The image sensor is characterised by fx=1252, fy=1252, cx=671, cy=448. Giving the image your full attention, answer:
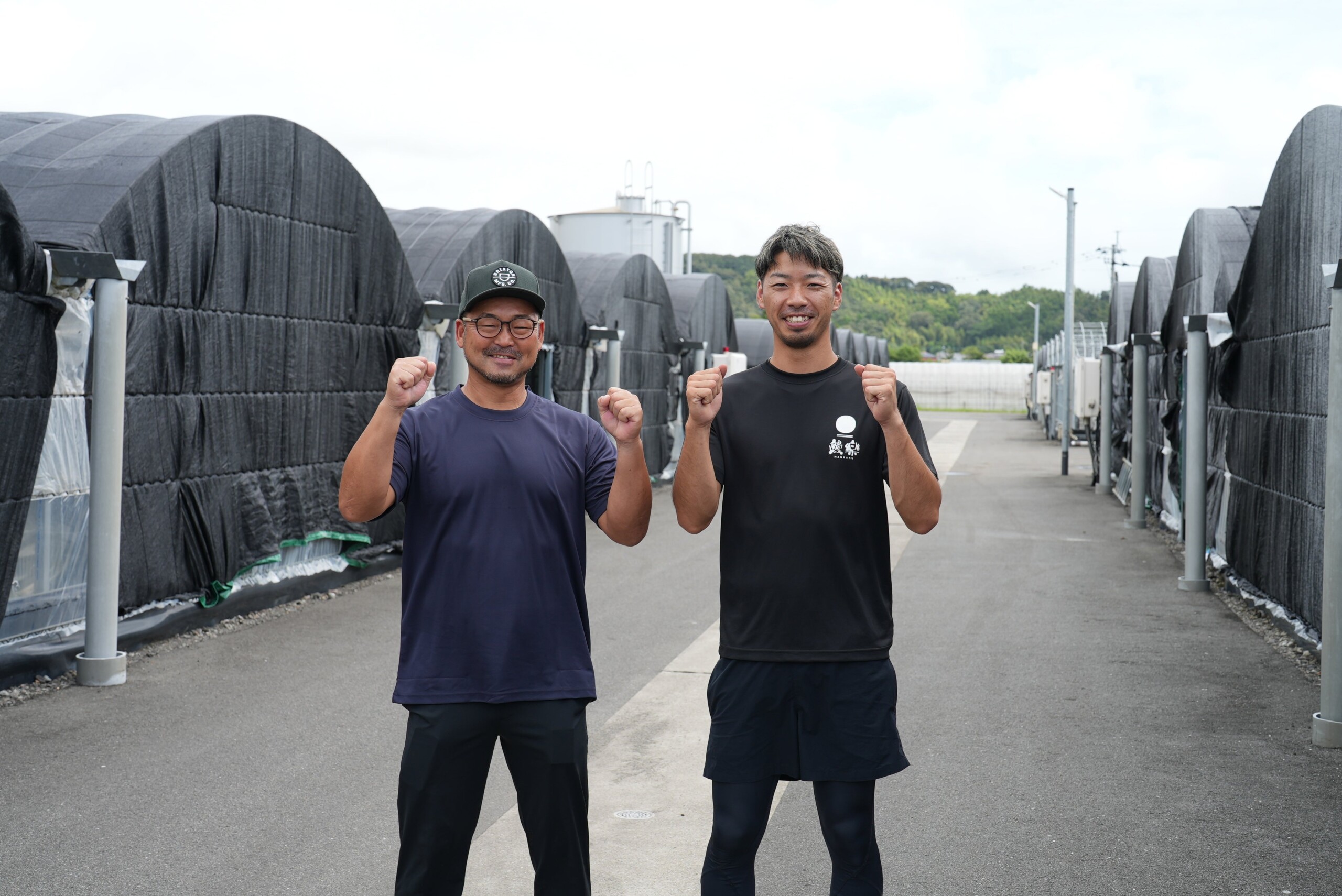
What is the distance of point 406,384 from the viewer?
2867mm

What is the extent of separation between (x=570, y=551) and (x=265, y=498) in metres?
6.53

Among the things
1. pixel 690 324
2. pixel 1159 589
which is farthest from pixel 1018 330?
pixel 1159 589

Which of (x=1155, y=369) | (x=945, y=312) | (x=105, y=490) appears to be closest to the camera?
(x=105, y=490)

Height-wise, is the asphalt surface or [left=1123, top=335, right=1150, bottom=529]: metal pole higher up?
[left=1123, top=335, right=1150, bottom=529]: metal pole

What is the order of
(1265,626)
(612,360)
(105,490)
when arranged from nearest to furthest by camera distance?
(105,490), (1265,626), (612,360)

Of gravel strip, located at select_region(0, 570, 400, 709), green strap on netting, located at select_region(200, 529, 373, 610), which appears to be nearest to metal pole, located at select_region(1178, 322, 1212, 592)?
gravel strip, located at select_region(0, 570, 400, 709)

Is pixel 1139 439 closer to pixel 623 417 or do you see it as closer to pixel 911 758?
pixel 911 758

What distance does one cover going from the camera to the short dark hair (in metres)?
3.22

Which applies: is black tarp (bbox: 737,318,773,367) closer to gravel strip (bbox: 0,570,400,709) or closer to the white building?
the white building

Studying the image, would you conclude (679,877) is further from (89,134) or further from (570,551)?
(89,134)

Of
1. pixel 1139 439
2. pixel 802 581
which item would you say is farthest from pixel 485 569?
pixel 1139 439

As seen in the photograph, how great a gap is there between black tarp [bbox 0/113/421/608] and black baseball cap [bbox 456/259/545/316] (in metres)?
4.86

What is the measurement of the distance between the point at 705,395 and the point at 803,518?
0.42 metres

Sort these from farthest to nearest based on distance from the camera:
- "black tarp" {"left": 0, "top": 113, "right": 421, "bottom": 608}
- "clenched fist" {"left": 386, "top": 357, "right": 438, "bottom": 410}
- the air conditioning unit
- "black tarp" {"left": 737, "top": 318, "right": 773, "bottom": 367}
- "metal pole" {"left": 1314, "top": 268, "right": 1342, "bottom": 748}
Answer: "black tarp" {"left": 737, "top": 318, "right": 773, "bottom": 367}, the air conditioning unit, "black tarp" {"left": 0, "top": 113, "right": 421, "bottom": 608}, "metal pole" {"left": 1314, "top": 268, "right": 1342, "bottom": 748}, "clenched fist" {"left": 386, "top": 357, "right": 438, "bottom": 410}
